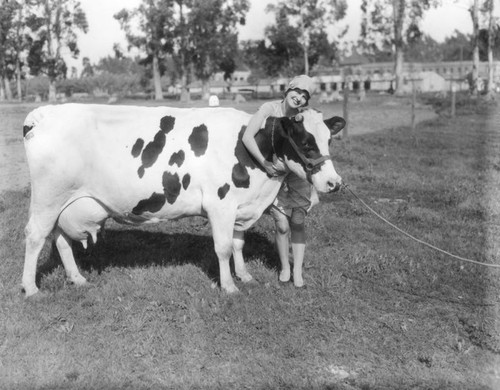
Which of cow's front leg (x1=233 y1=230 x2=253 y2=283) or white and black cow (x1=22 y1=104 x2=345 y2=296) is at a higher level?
white and black cow (x1=22 y1=104 x2=345 y2=296)

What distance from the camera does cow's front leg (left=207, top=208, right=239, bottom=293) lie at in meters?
5.49

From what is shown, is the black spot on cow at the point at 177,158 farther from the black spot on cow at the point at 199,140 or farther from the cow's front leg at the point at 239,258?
the cow's front leg at the point at 239,258

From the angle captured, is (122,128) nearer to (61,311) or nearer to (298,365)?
(61,311)

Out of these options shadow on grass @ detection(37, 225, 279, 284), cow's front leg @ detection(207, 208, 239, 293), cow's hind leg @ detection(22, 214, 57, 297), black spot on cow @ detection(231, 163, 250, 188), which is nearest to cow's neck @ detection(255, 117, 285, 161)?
black spot on cow @ detection(231, 163, 250, 188)

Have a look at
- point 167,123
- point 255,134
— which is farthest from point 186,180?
point 255,134

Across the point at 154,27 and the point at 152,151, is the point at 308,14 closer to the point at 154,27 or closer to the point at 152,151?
the point at 154,27

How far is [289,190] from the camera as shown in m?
5.84

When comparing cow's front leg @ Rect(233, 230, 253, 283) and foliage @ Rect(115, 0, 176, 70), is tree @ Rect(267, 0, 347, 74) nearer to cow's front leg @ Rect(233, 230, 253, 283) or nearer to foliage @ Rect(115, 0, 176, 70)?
foliage @ Rect(115, 0, 176, 70)

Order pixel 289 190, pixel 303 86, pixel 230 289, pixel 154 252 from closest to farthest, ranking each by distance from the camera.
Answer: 1. pixel 303 86
2. pixel 230 289
3. pixel 289 190
4. pixel 154 252

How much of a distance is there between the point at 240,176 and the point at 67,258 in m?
2.08

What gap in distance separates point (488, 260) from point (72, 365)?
4792 millimetres

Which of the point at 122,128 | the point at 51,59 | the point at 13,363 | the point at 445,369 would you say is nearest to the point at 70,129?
the point at 122,128

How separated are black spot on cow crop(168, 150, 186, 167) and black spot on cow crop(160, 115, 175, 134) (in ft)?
0.85

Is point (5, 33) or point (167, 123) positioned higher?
point (5, 33)
